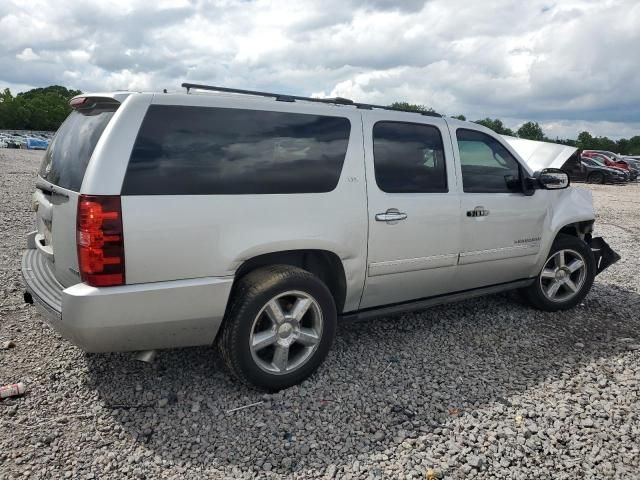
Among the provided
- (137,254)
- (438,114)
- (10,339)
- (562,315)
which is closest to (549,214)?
(562,315)

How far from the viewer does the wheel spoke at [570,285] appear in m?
4.99

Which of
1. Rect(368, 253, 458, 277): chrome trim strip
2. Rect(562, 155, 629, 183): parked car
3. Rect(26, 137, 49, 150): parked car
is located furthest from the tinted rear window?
Rect(26, 137, 49, 150): parked car

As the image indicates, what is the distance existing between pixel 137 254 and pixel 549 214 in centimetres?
375

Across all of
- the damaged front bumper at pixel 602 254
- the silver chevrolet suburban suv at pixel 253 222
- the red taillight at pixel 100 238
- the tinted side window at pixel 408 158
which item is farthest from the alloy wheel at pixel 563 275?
the red taillight at pixel 100 238

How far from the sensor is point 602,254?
18.1 ft

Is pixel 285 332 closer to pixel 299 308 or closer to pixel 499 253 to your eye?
pixel 299 308

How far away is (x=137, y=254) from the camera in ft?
8.81

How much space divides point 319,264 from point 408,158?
1071 millimetres

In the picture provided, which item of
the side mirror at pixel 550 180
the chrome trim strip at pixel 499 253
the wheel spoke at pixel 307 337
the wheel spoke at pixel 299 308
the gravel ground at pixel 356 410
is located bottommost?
the gravel ground at pixel 356 410

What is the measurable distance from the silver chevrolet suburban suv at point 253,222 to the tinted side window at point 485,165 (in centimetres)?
2

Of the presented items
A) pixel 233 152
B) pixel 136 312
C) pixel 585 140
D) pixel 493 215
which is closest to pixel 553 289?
pixel 493 215

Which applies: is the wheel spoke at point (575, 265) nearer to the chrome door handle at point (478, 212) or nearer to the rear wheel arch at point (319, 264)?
the chrome door handle at point (478, 212)

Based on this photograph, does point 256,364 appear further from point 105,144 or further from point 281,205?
point 105,144

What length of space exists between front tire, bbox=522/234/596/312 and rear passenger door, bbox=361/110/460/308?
131 cm
